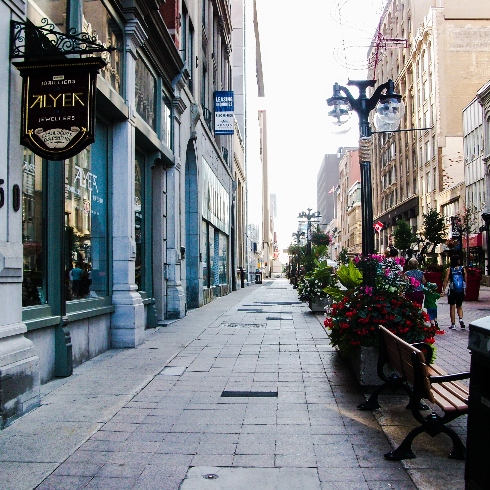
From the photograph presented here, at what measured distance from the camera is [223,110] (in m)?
28.2

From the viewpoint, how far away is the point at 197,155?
21453 mm

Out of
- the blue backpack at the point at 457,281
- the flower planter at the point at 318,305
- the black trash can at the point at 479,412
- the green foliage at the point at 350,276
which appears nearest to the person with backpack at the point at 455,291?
the blue backpack at the point at 457,281

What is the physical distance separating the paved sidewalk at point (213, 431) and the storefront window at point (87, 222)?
1.49 m

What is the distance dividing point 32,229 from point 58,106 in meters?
1.79

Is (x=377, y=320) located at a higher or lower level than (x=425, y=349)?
higher

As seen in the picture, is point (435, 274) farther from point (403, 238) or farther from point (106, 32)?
point (403, 238)

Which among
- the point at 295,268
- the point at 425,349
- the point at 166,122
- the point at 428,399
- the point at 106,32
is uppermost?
the point at 106,32

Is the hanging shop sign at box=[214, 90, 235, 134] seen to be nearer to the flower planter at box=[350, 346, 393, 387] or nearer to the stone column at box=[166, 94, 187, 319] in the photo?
the stone column at box=[166, 94, 187, 319]

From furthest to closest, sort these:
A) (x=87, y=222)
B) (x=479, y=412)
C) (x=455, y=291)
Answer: (x=455, y=291)
(x=87, y=222)
(x=479, y=412)

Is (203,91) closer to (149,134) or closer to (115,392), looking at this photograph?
(149,134)

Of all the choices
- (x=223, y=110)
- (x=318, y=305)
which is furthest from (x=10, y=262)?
(x=223, y=110)

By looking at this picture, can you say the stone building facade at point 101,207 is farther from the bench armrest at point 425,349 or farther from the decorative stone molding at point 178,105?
the bench armrest at point 425,349

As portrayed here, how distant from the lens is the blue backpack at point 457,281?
44.9ft

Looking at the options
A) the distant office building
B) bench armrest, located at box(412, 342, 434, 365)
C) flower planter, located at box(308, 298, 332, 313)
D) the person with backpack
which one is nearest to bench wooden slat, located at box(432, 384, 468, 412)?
bench armrest, located at box(412, 342, 434, 365)
